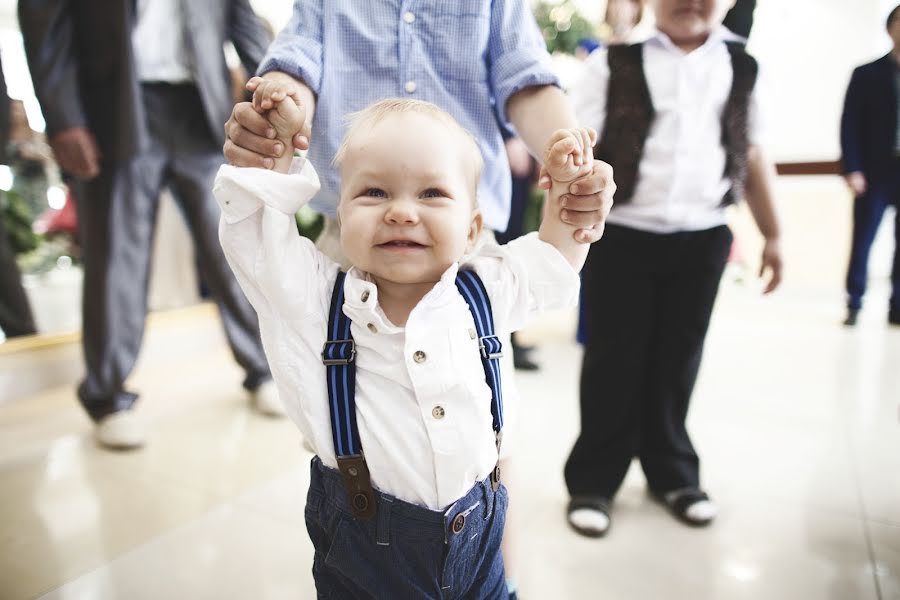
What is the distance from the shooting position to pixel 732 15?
1131mm

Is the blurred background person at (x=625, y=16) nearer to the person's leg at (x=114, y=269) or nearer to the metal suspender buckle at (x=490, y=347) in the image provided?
the metal suspender buckle at (x=490, y=347)

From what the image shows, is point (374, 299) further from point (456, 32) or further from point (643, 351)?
point (643, 351)

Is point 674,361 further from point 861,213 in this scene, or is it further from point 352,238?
point 861,213

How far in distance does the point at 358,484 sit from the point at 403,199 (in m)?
0.30

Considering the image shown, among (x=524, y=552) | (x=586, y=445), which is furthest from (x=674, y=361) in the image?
(x=524, y=552)

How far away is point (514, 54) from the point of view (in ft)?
2.45

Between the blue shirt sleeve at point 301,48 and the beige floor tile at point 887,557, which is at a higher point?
the blue shirt sleeve at point 301,48

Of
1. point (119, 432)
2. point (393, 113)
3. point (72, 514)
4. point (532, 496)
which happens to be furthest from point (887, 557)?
point (119, 432)

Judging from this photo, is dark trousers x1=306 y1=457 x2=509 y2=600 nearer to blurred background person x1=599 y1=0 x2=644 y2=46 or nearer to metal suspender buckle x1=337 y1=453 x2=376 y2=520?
metal suspender buckle x1=337 y1=453 x2=376 y2=520

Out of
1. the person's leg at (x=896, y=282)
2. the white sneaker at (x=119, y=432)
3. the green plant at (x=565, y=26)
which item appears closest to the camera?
the white sneaker at (x=119, y=432)

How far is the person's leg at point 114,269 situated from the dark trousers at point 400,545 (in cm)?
113

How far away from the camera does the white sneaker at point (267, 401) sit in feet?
5.61

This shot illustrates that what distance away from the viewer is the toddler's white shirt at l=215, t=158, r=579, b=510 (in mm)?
582

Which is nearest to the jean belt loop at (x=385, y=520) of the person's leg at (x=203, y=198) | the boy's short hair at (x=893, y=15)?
the person's leg at (x=203, y=198)
